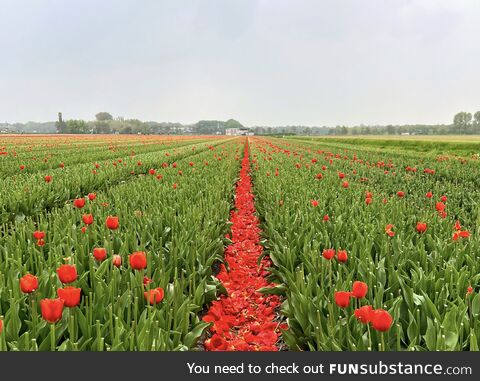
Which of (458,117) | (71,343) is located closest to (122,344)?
(71,343)

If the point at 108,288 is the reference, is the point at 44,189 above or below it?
above

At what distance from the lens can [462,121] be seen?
153125mm

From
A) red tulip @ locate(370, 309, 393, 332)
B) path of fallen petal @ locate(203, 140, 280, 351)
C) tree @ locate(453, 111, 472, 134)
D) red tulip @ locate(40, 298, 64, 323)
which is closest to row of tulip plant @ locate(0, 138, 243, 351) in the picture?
red tulip @ locate(40, 298, 64, 323)

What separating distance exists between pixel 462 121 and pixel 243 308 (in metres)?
181

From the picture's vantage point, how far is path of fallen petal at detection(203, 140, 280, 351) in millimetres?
3117

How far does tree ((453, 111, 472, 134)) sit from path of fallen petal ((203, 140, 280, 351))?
574ft

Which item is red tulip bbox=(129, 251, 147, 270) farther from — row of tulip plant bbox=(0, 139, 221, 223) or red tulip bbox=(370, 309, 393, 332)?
row of tulip plant bbox=(0, 139, 221, 223)

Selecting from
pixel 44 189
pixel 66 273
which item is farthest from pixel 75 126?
pixel 66 273

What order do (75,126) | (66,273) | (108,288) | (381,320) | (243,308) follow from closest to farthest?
(381,320) → (66,273) → (108,288) → (243,308) → (75,126)

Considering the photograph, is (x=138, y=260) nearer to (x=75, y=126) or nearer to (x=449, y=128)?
(x=75, y=126)

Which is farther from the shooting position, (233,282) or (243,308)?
(233,282)

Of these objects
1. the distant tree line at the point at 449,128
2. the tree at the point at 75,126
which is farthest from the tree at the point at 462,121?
the tree at the point at 75,126

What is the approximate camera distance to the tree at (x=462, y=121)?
498 feet
